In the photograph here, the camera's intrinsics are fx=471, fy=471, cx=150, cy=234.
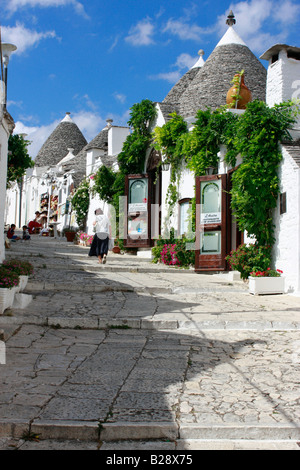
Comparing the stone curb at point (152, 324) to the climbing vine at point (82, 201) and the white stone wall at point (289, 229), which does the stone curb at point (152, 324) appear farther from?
the climbing vine at point (82, 201)

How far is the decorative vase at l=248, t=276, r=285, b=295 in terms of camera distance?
939 centimetres

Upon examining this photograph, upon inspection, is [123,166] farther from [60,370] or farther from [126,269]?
[60,370]

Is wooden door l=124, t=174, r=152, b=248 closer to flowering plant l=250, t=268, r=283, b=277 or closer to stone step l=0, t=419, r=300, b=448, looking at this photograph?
flowering plant l=250, t=268, r=283, b=277

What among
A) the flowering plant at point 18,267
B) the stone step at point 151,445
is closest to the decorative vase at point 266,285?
the flowering plant at point 18,267

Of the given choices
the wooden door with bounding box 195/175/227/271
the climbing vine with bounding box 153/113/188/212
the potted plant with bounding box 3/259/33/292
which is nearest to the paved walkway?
the potted plant with bounding box 3/259/33/292

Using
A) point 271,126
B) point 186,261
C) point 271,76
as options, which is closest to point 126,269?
point 186,261

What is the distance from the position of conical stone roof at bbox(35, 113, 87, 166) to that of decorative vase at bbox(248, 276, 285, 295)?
3535cm

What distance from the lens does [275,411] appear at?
3.61 meters

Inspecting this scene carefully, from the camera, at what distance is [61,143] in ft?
143

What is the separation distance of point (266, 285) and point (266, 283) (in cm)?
4

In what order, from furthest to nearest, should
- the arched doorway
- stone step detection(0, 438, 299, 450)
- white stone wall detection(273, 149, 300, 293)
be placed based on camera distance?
the arched doorway < white stone wall detection(273, 149, 300, 293) < stone step detection(0, 438, 299, 450)

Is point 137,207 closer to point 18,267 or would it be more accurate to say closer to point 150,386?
point 18,267

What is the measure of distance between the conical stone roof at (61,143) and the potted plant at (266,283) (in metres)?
35.2
